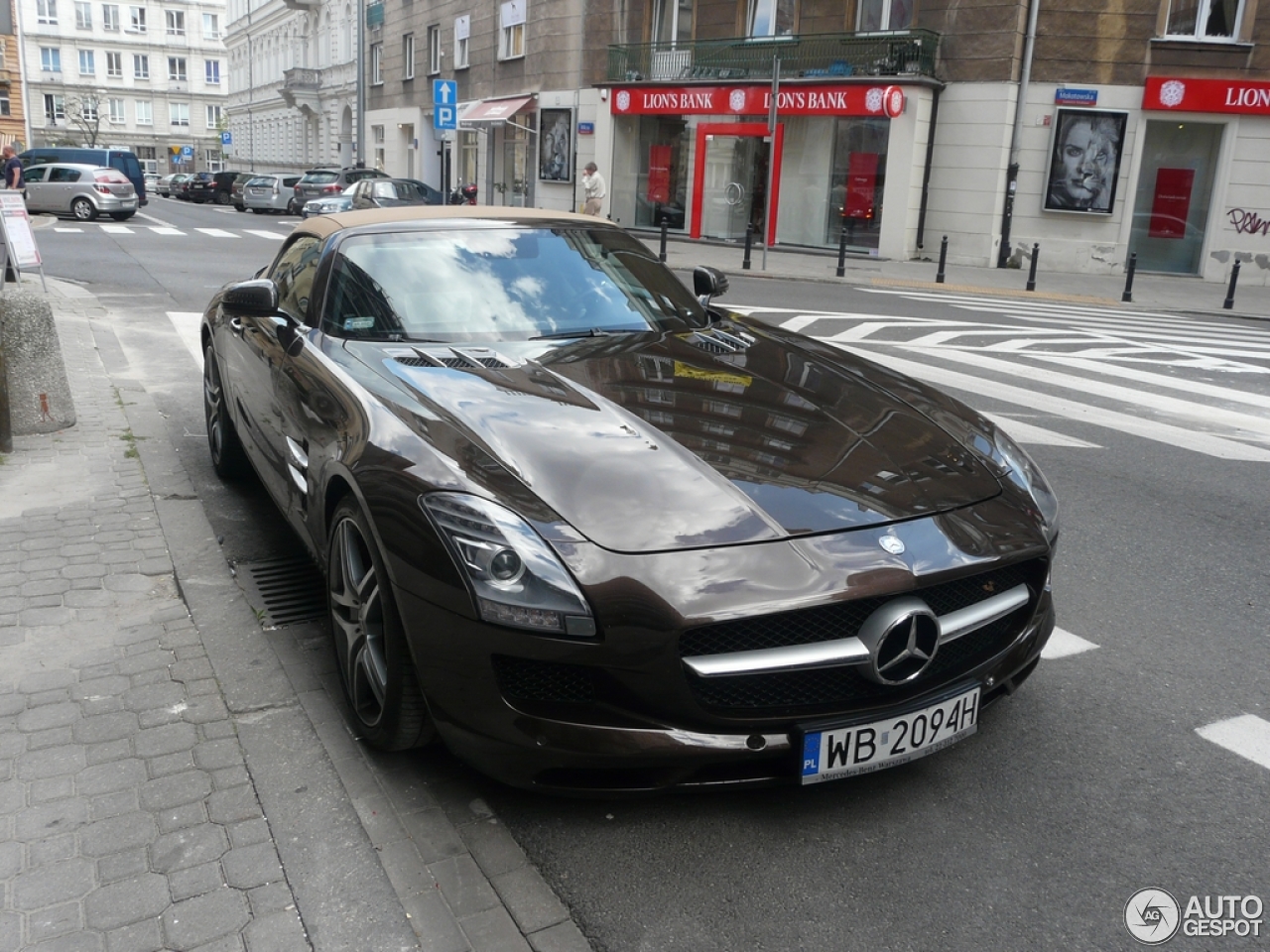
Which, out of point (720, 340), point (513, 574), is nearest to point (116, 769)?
point (513, 574)

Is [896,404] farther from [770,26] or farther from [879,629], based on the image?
[770,26]

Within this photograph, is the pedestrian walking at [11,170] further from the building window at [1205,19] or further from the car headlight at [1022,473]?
the car headlight at [1022,473]

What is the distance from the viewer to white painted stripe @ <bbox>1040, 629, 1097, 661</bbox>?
4000 mm

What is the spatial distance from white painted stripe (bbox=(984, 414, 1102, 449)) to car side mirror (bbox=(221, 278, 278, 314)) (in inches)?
186

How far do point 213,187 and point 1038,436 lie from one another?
45.9 metres

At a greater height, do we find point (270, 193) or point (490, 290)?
point (490, 290)

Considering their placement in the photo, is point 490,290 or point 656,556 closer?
point 656,556

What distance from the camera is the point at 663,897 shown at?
2.62 m

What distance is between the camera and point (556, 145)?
109 feet

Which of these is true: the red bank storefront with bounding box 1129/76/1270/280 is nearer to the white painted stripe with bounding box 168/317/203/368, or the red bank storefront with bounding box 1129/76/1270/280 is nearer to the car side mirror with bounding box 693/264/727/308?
the white painted stripe with bounding box 168/317/203/368

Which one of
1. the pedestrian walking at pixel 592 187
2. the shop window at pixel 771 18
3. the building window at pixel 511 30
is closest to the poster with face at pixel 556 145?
the building window at pixel 511 30

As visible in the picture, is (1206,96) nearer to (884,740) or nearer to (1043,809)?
(1043,809)

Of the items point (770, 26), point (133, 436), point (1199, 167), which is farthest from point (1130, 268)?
point (133, 436)

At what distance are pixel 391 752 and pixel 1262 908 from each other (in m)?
2.26
